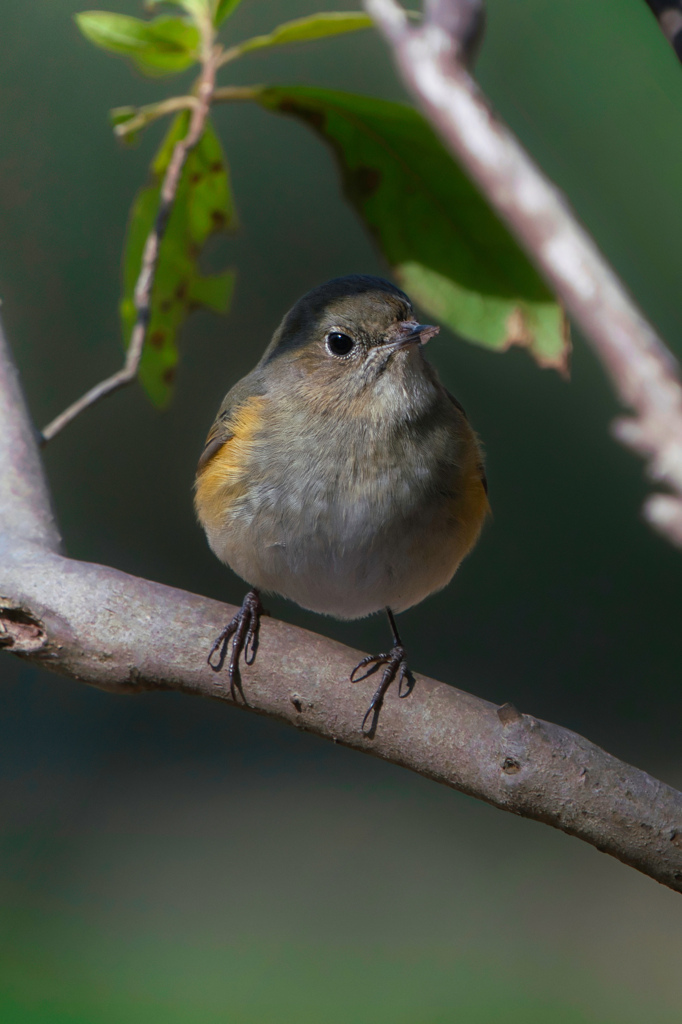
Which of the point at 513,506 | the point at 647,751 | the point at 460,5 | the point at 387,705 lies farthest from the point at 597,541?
the point at 460,5

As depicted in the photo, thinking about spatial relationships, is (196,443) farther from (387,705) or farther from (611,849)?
(611,849)

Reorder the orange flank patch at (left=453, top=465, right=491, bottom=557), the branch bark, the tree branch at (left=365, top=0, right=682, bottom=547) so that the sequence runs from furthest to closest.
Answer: the orange flank patch at (left=453, top=465, right=491, bottom=557) → the branch bark → the tree branch at (left=365, top=0, right=682, bottom=547)

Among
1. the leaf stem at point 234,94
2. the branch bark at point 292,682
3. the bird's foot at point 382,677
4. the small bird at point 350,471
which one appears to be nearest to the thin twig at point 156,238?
the leaf stem at point 234,94

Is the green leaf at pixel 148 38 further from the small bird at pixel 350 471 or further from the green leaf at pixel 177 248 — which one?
the small bird at pixel 350 471

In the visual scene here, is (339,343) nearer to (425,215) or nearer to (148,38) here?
(425,215)

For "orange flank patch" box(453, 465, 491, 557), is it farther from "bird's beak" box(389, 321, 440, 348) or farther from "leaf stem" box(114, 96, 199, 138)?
"leaf stem" box(114, 96, 199, 138)

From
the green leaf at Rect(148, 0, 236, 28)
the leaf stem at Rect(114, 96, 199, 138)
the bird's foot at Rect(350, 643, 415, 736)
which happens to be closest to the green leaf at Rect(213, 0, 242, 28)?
the green leaf at Rect(148, 0, 236, 28)
